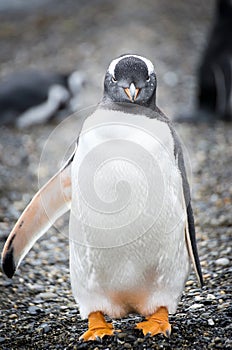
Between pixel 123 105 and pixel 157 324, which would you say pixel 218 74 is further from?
pixel 157 324

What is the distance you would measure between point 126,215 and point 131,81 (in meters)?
0.57

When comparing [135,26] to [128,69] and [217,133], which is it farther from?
[128,69]

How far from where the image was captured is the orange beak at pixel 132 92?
9.71 ft

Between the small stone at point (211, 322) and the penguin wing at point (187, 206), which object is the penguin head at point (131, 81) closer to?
the penguin wing at point (187, 206)

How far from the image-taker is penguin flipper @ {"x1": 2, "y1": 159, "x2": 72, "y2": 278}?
321 cm

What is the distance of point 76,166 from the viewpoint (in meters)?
2.93

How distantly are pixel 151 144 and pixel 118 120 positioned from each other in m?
0.18

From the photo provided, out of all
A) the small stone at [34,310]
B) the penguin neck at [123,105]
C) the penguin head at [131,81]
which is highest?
the penguin head at [131,81]

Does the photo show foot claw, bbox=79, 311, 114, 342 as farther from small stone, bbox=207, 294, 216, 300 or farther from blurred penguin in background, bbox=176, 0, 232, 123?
blurred penguin in background, bbox=176, 0, 232, 123

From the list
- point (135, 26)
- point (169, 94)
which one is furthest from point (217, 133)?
point (135, 26)

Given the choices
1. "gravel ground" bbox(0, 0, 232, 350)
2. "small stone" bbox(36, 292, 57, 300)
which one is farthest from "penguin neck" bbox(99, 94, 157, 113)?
"small stone" bbox(36, 292, 57, 300)

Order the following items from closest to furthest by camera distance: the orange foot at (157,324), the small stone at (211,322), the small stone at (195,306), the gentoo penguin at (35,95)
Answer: the orange foot at (157,324), the small stone at (211,322), the small stone at (195,306), the gentoo penguin at (35,95)

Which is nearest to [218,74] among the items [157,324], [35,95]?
[35,95]

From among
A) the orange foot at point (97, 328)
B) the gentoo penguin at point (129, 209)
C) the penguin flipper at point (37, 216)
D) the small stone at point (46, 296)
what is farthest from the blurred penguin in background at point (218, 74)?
the orange foot at point (97, 328)
